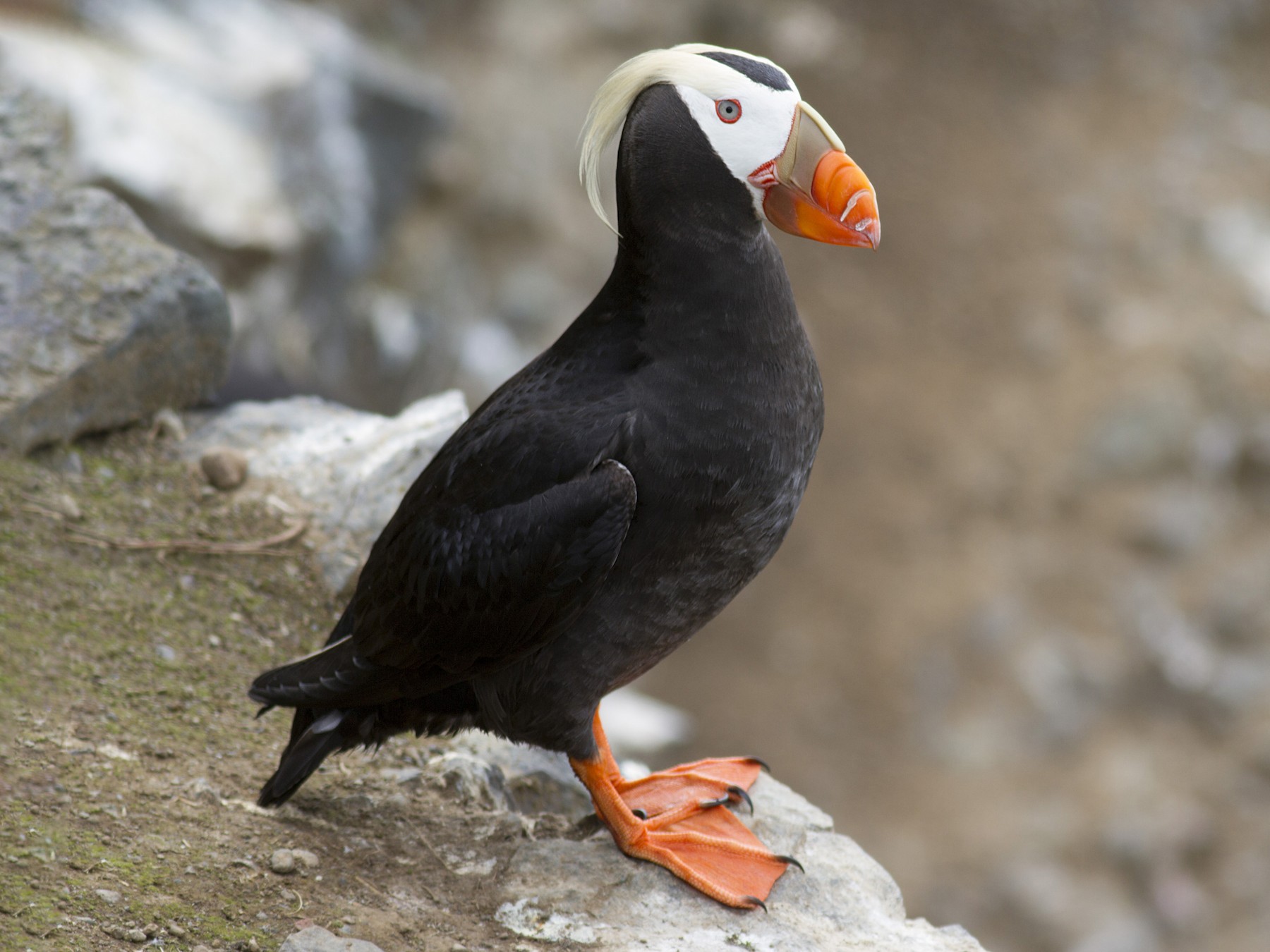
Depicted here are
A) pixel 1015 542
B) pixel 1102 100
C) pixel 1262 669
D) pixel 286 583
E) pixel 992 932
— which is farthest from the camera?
A: pixel 1102 100

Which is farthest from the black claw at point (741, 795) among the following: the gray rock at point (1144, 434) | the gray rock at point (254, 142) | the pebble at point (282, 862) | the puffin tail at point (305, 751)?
the gray rock at point (1144, 434)

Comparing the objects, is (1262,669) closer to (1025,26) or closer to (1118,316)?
(1118,316)

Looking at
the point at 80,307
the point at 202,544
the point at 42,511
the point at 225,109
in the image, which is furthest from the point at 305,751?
the point at 225,109

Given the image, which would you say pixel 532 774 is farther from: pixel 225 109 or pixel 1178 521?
pixel 1178 521

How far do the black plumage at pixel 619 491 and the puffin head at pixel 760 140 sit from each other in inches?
0.6

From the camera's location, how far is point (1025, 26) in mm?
12562

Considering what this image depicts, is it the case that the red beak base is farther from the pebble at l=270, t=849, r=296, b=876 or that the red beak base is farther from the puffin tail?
the pebble at l=270, t=849, r=296, b=876

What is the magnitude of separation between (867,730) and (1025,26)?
770cm

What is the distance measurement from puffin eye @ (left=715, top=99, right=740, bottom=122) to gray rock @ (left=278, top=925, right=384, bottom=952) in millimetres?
1896

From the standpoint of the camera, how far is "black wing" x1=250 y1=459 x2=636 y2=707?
8.65 feet

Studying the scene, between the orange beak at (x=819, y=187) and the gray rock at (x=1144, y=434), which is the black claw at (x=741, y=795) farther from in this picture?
the gray rock at (x=1144, y=434)

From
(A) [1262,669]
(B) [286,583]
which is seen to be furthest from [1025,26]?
(B) [286,583]

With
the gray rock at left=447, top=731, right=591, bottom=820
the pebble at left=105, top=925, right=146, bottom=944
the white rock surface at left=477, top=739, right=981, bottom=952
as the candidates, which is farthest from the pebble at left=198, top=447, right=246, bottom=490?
the pebble at left=105, top=925, right=146, bottom=944

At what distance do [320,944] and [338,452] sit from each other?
A: 2.22 meters
